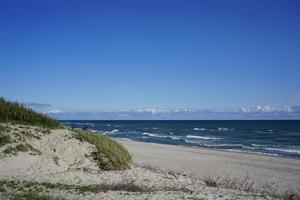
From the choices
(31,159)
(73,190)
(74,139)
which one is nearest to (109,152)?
(74,139)

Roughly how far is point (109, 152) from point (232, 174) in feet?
26.1

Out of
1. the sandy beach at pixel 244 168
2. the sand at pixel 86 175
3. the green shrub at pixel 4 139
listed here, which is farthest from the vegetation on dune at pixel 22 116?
the sandy beach at pixel 244 168

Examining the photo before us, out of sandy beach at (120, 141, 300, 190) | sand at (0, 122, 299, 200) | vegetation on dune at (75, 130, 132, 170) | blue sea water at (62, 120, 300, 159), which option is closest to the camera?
sand at (0, 122, 299, 200)

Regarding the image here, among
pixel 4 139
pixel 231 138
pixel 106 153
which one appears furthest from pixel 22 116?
pixel 231 138

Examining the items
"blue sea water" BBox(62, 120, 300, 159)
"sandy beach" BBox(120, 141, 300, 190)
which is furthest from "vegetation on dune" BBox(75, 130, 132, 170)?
"sandy beach" BBox(120, 141, 300, 190)

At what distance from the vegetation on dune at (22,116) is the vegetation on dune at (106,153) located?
1.80m

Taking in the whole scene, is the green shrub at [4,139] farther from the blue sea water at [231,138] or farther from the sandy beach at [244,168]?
the sandy beach at [244,168]

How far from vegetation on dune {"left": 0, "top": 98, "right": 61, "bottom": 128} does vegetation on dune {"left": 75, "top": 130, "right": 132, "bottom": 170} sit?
1797 millimetres

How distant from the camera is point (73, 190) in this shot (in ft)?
42.5

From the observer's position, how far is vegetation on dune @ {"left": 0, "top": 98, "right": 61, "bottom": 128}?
21636mm

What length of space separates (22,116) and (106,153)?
5180mm

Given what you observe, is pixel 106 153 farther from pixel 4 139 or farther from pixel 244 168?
pixel 244 168

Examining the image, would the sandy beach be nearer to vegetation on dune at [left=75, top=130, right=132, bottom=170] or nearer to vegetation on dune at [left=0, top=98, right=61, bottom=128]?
vegetation on dune at [left=75, top=130, right=132, bottom=170]

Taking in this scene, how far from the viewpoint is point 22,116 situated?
2186 cm
